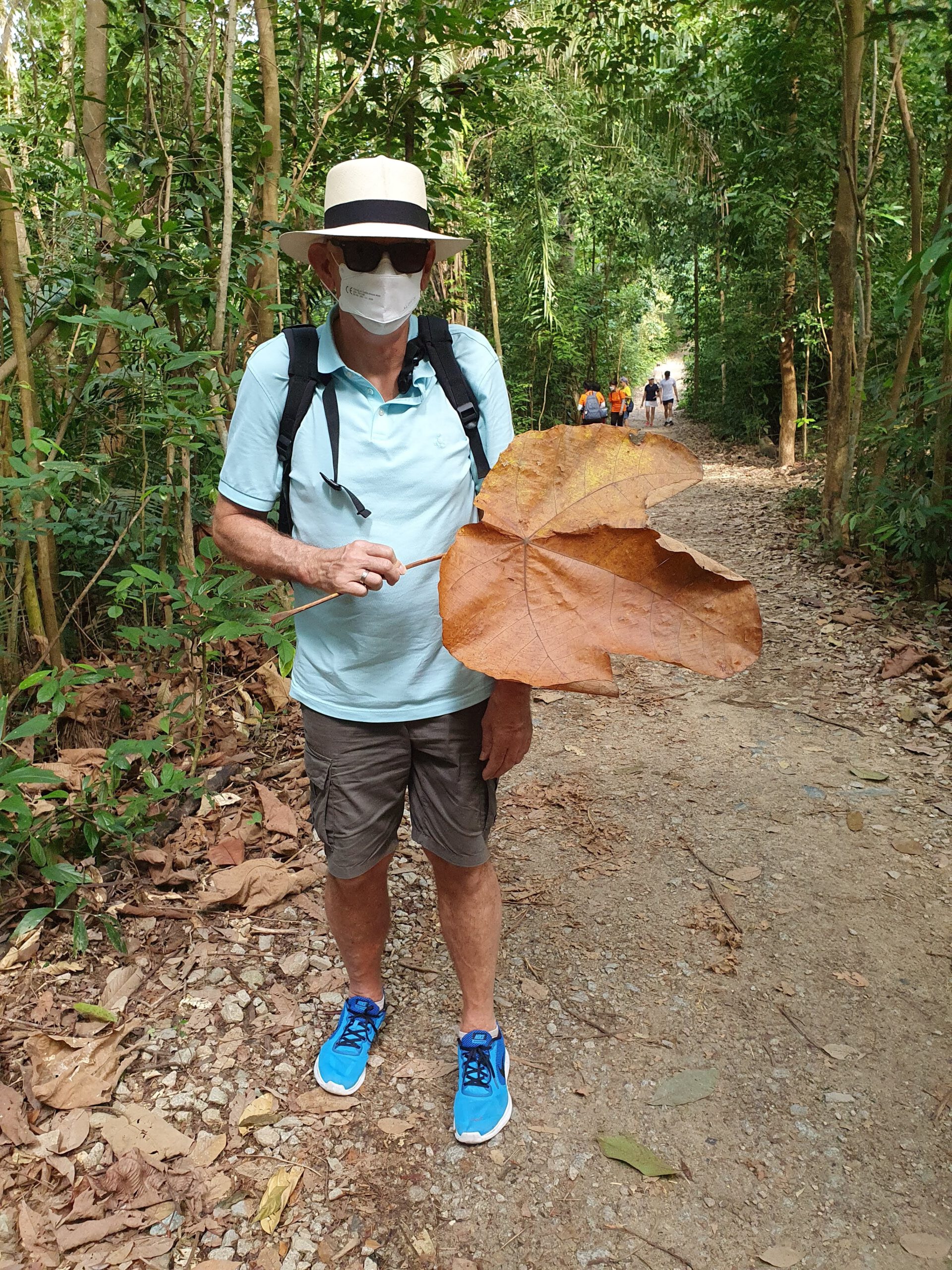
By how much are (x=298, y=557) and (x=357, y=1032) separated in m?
1.43

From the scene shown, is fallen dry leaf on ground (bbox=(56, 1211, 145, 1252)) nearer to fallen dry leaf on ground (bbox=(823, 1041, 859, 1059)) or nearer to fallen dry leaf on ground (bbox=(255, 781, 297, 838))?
fallen dry leaf on ground (bbox=(255, 781, 297, 838))

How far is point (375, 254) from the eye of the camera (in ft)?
5.93

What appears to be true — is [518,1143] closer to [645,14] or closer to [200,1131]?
[200,1131]

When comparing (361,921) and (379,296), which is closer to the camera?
(379,296)

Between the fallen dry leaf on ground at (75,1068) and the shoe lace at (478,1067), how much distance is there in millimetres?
925

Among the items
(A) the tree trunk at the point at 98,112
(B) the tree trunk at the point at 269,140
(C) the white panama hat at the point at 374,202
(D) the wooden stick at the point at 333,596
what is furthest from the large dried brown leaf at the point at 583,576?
(B) the tree trunk at the point at 269,140

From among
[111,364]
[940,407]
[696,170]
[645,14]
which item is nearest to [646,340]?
[696,170]

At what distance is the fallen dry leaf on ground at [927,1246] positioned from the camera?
6.01ft

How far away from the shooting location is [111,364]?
3.81 m

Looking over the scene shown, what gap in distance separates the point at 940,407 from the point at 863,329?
166 cm

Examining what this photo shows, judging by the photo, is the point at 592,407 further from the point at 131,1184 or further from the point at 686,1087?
the point at 131,1184

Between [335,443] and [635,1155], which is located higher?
[335,443]

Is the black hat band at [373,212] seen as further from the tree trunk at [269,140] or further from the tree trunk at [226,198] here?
the tree trunk at [269,140]

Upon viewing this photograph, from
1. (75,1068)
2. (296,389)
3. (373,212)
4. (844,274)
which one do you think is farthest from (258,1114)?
(844,274)
